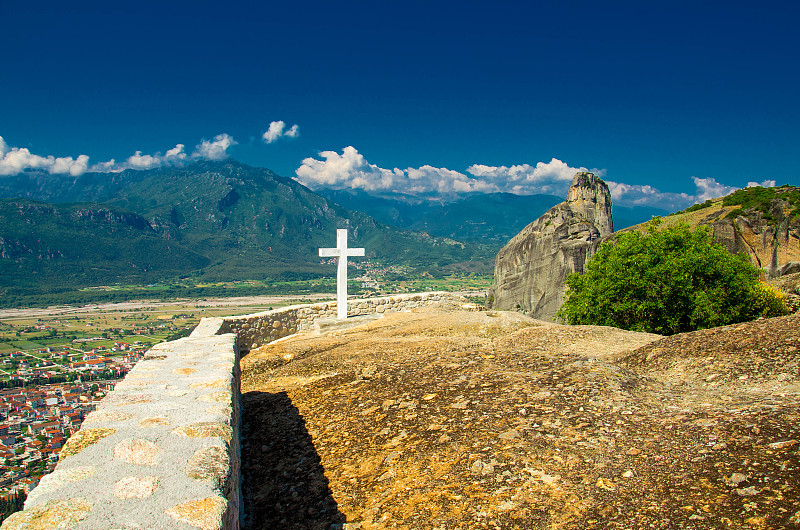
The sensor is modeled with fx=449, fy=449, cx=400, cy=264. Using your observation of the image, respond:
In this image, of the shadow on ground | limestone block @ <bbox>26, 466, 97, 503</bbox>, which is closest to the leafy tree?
the shadow on ground

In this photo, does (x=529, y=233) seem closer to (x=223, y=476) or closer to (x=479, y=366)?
(x=479, y=366)

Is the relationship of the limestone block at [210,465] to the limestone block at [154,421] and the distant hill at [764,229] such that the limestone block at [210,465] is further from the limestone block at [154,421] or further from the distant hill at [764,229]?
the distant hill at [764,229]

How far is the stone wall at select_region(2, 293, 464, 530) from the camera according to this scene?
103 inches

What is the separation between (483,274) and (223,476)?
191128mm

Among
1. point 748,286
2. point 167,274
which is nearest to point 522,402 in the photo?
point 748,286

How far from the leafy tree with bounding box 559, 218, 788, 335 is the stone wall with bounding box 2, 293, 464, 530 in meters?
15.9

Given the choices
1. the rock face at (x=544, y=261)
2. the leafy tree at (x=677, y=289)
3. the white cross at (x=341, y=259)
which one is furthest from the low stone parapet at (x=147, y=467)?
the rock face at (x=544, y=261)

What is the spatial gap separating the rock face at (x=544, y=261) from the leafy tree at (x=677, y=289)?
22659mm

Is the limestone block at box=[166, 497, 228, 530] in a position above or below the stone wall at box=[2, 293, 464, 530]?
below

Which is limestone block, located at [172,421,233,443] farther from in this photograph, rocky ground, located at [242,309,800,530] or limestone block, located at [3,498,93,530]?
rocky ground, located at [242,309,800,530]

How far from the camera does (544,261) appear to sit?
46812 mm

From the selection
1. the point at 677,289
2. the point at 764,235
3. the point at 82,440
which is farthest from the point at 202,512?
the point at 764,235

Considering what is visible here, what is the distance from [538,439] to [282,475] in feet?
9.92

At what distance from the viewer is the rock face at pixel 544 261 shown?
4375 cm
